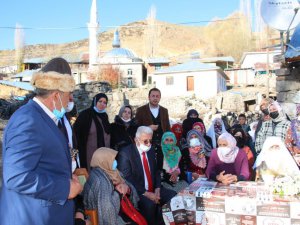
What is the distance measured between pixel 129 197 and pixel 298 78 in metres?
5.23

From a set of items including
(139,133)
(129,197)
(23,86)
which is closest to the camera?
(129,197)

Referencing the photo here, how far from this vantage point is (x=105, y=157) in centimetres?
348

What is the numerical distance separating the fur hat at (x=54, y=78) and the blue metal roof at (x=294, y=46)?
5.56 meters

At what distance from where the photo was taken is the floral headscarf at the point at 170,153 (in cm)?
531

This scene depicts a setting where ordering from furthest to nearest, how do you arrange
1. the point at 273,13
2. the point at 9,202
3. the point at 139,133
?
1. the point at 273,13
2. the point at 139,133
3. the point at 9,202

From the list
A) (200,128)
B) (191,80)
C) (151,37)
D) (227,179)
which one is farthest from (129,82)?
(227,179)

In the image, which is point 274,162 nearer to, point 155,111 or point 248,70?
point 155,111

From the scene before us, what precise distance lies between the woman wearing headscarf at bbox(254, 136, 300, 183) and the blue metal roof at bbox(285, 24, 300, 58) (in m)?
3.18

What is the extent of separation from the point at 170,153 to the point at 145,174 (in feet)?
3.42

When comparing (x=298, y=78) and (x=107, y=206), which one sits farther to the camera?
(x=298, y=78)

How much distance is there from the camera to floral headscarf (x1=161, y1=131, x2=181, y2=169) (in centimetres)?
531

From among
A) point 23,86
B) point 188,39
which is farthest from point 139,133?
point 188,39

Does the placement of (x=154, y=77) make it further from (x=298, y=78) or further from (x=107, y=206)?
(x=107, y=206)

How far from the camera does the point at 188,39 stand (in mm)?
89125
